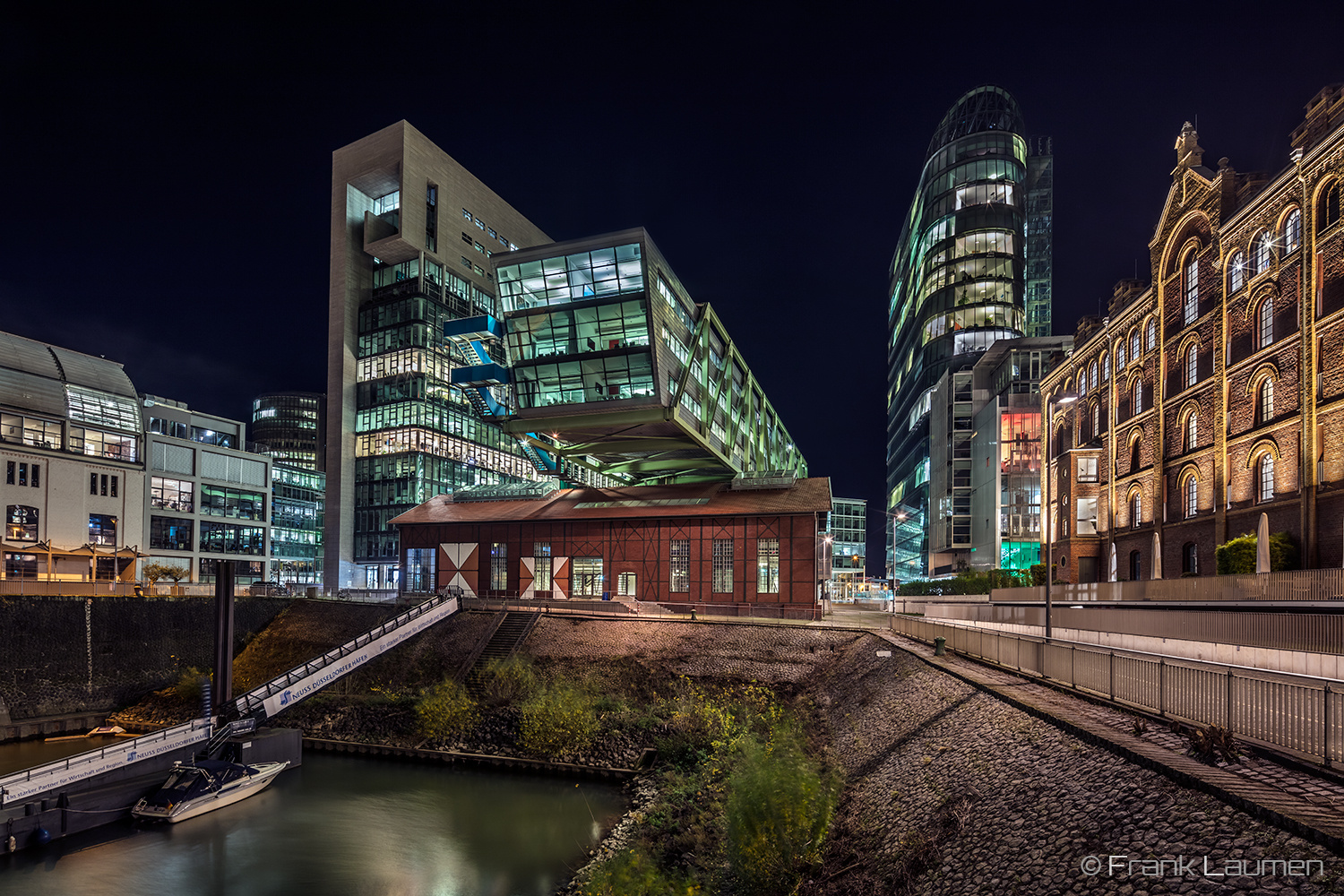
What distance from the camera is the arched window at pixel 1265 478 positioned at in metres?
33.1

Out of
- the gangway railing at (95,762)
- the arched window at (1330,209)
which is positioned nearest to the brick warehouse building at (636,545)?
the gangway railing at (95,762)

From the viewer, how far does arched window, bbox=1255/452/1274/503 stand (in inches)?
1302

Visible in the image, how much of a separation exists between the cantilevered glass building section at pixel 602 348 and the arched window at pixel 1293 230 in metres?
33.5

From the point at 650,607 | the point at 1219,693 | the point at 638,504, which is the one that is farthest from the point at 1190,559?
the point at 638,504

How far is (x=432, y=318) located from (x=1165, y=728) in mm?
94869

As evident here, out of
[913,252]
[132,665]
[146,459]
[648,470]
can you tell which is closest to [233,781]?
[132,665]

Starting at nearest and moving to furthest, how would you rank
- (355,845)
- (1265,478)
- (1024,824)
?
1. (1024,824)
2. (355,845)
3. (1265,478)

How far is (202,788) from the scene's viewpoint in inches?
1043

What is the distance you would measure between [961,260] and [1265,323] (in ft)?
284

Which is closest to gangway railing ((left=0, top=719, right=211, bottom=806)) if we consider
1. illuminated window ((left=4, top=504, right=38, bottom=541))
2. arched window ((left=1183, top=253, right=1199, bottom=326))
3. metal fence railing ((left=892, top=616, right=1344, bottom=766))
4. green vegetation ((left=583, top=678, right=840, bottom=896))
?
green vegetation ((left=583, top=678, right=840, bottom=896))

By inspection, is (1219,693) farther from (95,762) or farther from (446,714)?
(95,762)

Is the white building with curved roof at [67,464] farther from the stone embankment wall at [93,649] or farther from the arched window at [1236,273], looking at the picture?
the arched window at [1236,273]

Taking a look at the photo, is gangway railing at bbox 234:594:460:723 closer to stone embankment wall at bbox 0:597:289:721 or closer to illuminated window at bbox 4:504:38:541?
stone embankment wall at bbox 0:597:289:721

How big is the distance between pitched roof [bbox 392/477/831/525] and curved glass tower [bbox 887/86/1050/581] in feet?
173
